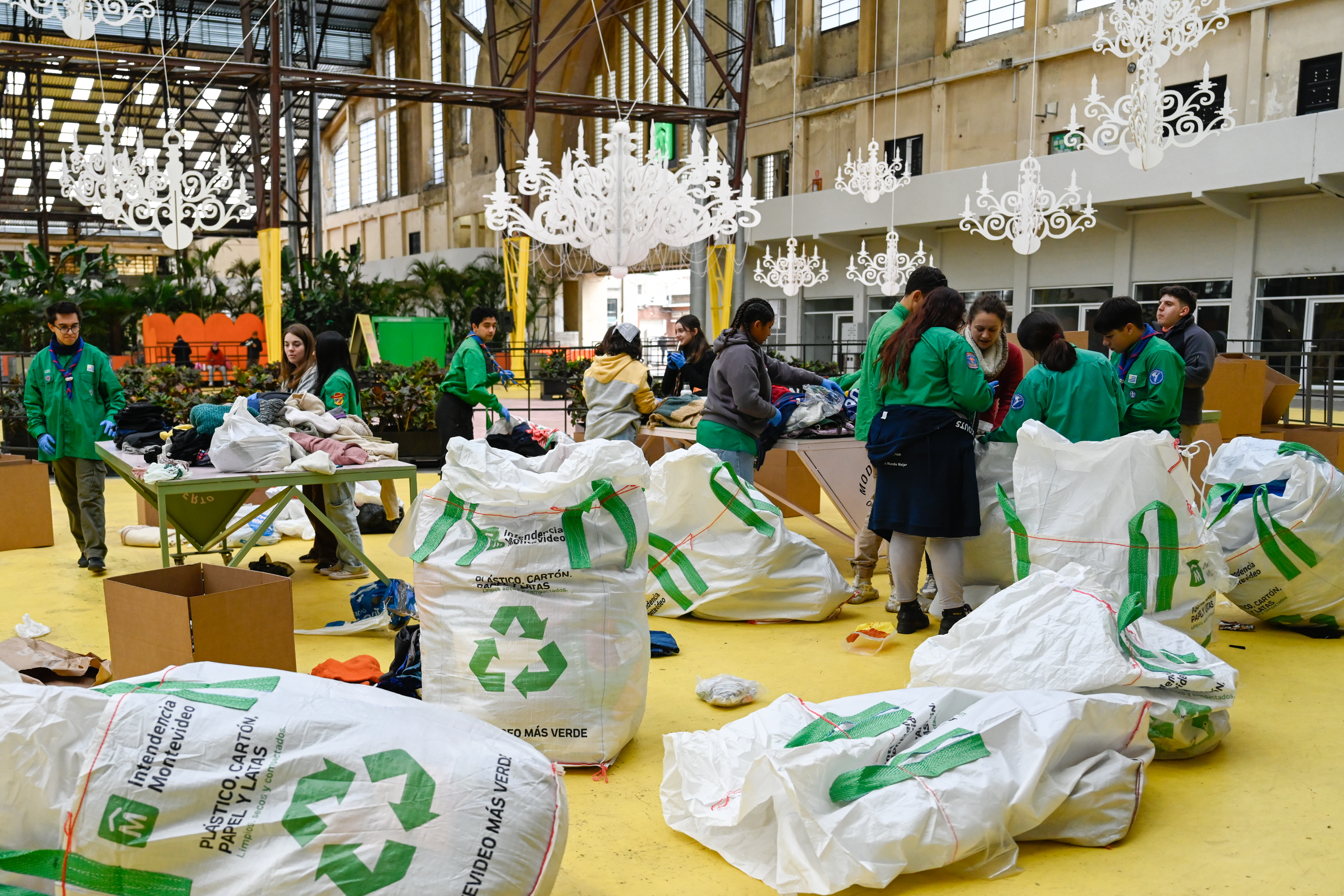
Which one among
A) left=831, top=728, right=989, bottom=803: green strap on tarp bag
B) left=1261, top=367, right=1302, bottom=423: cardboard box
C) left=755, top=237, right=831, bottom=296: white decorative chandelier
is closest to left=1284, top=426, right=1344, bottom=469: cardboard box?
left=1261, top=367, right=1302, bottom=423: cardboard box

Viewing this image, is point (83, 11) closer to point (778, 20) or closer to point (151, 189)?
point (151, 189)

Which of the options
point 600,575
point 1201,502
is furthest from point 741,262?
point 600,575

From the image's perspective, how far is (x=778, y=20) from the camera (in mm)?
21688

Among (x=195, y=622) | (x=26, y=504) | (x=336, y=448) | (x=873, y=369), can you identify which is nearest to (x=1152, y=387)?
(x=873, y=369)

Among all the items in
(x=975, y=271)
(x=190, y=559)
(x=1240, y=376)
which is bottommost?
(x=190, y=559)

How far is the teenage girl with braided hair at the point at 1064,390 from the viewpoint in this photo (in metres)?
3.86

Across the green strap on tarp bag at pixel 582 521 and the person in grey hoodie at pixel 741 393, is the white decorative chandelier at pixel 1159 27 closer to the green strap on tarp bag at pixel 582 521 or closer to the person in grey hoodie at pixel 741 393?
the person in grey hoodie at pixel 741 393

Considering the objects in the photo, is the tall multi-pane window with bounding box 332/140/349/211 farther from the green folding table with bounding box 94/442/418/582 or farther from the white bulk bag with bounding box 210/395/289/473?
the white bulk bag with bounding box 210/395/289/473

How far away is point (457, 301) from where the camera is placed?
82.5 ft

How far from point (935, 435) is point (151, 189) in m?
9.91

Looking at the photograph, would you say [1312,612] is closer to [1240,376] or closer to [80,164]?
[1240,376]

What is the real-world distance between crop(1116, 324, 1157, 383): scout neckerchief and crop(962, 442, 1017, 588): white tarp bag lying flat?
601 mm

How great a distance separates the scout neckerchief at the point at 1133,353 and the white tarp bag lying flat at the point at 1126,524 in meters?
0.87

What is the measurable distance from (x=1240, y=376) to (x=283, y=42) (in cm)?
2405
